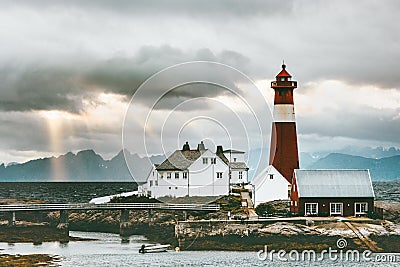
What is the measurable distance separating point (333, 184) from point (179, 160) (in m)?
17.6

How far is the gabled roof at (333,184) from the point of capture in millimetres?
59281

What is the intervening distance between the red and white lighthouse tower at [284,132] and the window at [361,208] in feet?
23.0

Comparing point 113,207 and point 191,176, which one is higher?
point 191,176

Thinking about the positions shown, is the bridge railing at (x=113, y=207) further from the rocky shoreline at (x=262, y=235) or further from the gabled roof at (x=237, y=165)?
the gabled roof at (x=237, y=165)

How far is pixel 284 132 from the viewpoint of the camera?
64.6m

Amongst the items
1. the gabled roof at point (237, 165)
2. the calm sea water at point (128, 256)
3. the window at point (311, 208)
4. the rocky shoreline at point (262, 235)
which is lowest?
the calm sea water at point (128, 256)

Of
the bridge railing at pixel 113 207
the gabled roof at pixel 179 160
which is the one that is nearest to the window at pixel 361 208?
the bridge railing at pixel 113 207

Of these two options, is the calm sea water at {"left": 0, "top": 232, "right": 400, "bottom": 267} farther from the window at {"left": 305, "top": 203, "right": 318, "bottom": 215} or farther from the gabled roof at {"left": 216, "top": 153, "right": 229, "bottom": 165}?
the gabled roof at {"left": 216, "top": 153, "right": 229, "bottom": 165}

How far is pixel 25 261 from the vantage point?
4853 cm

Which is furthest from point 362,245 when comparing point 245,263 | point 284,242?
point 245,263

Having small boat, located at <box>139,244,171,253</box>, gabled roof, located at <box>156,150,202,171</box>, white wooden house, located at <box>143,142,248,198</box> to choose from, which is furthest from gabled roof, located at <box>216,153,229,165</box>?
small boat, located at <box>139,244,171,253</box>

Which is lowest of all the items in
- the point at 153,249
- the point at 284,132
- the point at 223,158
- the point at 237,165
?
the point at 153,249

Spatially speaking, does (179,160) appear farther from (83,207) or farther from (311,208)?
(311,208)

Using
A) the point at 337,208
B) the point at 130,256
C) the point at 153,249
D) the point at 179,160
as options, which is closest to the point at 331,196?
the point at 337,208
